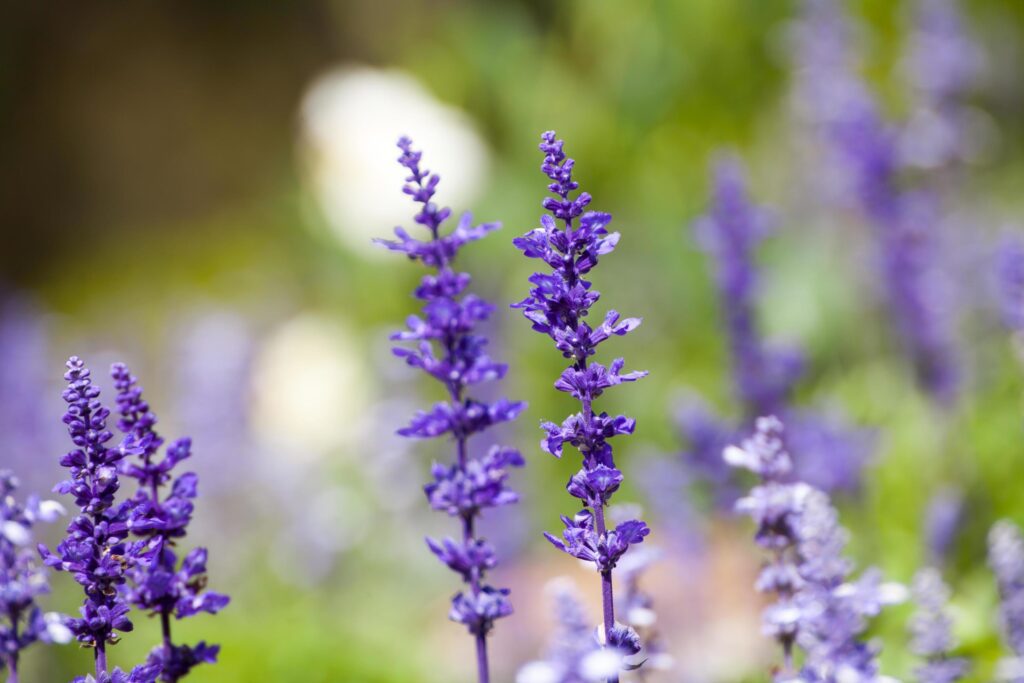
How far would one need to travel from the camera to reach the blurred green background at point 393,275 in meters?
3.30

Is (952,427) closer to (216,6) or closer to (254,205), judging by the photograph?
(254,205)

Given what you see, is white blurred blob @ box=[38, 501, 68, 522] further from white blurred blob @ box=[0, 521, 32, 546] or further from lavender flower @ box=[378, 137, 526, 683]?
lavender flower @ box=[378, 137, 526, 683]

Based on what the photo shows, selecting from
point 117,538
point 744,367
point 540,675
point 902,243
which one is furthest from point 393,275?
point 540,675

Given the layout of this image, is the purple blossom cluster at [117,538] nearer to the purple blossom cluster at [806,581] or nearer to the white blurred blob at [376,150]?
the purple blossom cluster at [806,581]

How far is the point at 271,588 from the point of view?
175 inches

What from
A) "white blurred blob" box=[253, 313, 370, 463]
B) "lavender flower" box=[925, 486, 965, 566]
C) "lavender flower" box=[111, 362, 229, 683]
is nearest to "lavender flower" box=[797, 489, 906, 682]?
"lavender flower" box=[111, 362, 229, 683]

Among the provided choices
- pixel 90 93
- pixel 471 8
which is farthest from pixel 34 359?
pixel 90 93

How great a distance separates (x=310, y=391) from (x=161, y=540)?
522 cm

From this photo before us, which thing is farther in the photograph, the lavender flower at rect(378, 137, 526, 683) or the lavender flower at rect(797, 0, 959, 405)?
the lavender flower at rect(797, 0, 959, 405)

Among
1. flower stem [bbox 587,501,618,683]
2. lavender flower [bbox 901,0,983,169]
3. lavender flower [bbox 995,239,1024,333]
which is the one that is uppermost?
lavender flower [bbox 901,0,983,169]

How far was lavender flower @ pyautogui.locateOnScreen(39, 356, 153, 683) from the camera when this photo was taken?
1238 millimetres

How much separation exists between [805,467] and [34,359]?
3023 mm

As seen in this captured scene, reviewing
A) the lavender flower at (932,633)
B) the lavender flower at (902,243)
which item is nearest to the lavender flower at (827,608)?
the lavender flower at (932,633)

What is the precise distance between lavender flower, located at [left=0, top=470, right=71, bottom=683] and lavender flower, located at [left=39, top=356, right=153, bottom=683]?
0.03 meters
